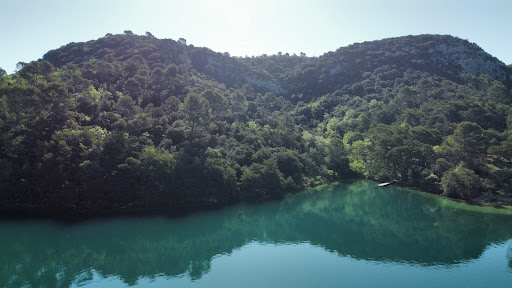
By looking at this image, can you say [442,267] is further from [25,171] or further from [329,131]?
[329,131]

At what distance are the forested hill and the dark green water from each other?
4.81 meters

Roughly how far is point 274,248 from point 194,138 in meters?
25.7

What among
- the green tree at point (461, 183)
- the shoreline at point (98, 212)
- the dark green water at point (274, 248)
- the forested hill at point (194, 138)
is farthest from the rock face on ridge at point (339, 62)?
the green tree at point (461, 183)

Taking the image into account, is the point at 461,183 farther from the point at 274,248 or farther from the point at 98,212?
the point at 98,212

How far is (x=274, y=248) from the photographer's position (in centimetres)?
3338

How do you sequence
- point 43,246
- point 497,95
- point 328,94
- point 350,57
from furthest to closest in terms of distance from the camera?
1. point 350,57
2. point 328,94
3. point 497,95
4. point 43,246

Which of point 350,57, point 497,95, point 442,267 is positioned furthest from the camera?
point 350,57

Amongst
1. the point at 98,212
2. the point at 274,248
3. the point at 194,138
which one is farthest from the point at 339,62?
the point at 98,212

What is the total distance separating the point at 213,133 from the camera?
59.0 meters

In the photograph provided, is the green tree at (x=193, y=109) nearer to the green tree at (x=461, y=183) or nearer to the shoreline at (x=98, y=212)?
the shoreline at (x=98, y=212)

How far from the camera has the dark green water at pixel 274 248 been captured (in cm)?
2597

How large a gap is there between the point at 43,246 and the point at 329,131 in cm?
7345

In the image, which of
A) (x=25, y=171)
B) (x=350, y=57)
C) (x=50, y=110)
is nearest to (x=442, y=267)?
(x=25, y=171)

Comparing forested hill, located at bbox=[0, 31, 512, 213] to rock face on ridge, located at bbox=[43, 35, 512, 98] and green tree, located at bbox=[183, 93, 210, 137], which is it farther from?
rock face on ridge, located at bbox=[43, 35, 512, 98]
